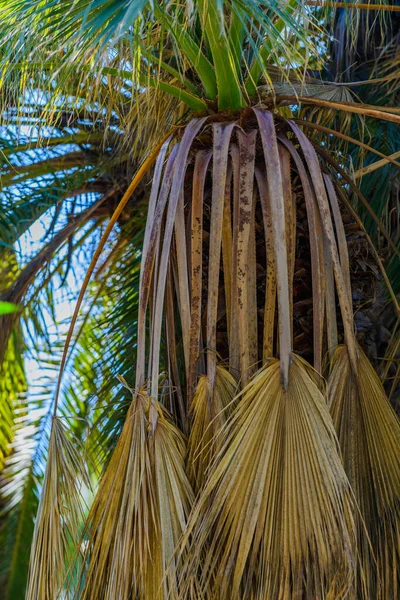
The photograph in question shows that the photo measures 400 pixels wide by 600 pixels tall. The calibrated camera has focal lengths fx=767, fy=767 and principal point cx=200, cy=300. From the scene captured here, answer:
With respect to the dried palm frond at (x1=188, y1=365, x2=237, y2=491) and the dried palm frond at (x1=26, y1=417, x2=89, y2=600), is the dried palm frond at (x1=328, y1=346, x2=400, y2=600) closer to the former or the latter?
the dried palm frond at (x1=188, y1=365, x2=237, y2=491)

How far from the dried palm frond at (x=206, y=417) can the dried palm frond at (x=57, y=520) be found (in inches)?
14.4

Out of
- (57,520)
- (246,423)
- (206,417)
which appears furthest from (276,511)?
(57,520)

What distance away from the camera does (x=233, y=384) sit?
2387 mm

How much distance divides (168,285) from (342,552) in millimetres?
1156

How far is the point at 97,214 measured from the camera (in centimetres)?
512

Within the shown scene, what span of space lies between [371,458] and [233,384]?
0.47 meters

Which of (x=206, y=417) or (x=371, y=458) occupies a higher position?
(x=206, y=417)

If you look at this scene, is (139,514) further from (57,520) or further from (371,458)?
(371,458)

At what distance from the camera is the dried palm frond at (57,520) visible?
7.62 ft

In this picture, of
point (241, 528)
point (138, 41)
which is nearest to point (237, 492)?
point (241, 528)

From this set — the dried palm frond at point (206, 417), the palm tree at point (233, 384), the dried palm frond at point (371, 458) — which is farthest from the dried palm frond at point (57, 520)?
the dried palm frond at point (371, 458)

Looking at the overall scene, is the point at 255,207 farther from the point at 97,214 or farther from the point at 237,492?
the point at 97,214

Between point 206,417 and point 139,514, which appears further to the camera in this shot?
point 206,417

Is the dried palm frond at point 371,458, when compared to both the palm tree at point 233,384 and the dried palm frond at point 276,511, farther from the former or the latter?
the dried palm frond at point 276,511
